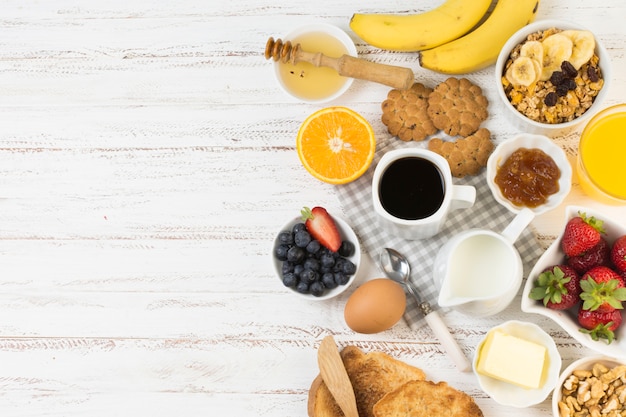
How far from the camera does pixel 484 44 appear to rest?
1.80 metres

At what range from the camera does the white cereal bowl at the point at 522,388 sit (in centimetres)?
163

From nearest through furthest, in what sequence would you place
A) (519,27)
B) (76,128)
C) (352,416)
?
(352,416) < (519,27) < (76,128)

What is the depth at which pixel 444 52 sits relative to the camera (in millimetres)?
1809

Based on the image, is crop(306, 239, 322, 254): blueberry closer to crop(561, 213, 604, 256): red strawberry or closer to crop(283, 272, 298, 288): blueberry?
crop(283, 272, 298, 288): blueberry

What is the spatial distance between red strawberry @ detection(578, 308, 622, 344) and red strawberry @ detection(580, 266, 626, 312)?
0.05ft

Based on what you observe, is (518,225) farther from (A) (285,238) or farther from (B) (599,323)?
(A) (285,238)

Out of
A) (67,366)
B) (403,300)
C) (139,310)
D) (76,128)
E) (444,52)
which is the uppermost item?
(444,52)

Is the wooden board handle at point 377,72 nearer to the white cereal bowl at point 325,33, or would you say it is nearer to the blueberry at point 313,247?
the white cereal bowl at point 325,33

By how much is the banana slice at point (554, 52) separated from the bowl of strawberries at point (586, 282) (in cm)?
35

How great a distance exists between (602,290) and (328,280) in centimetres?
61

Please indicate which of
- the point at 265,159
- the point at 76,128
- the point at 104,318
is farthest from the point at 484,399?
the point at 76,128

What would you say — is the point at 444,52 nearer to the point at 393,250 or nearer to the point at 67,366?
the point at 393,250

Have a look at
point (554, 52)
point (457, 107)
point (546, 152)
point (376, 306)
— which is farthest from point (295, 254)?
point (554, 52)

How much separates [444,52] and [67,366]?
4.13 ft
